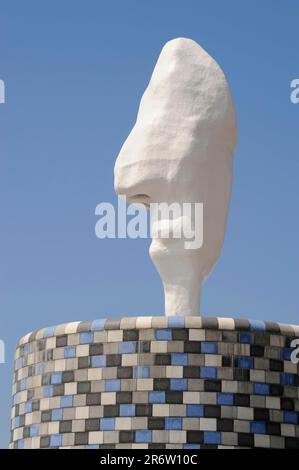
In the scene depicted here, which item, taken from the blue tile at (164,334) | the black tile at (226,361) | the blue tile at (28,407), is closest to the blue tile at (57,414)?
the blue tile at (28,407)

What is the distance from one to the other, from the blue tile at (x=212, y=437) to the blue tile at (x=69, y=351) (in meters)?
1.92

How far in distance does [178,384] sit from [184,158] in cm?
308

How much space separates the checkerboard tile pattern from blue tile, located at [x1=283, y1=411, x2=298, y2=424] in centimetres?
1

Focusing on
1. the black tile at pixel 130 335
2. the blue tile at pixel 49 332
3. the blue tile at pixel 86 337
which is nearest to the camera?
the black tile at pixel 130 335

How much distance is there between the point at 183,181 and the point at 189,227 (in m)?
0.59

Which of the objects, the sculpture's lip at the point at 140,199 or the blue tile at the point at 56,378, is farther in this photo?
the sculpture's lip at the point at 140,199

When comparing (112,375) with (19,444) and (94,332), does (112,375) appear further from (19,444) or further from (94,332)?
(19,444)

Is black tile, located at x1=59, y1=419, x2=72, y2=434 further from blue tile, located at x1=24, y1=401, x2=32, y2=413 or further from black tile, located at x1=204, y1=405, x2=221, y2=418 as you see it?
black tile, located at x1=204, y1=405, x2=221, y2=418

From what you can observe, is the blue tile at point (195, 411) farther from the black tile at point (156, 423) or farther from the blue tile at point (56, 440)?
the blue tile at point (56, 440)

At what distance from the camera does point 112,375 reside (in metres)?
16.0

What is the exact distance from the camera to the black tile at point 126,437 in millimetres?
15617

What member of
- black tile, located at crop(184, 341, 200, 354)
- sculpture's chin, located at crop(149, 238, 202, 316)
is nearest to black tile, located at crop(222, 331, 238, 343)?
black tile, located at crop(184, 341, 200, 354)
